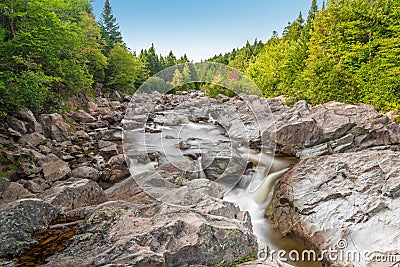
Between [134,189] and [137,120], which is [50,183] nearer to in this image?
[134,189]

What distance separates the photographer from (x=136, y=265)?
2.76 metres

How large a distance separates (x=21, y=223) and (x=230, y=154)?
6.76m

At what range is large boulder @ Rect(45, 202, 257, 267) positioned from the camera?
291cm

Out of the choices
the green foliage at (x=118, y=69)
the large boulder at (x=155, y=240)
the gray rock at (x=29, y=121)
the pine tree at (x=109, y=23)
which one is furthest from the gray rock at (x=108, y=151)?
the pine tree at (x=109, y=23)

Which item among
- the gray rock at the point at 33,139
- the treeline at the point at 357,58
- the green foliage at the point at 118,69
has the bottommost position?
the gray rock at the point at 33,139

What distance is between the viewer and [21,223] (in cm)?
349

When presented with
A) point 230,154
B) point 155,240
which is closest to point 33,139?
point 230,154

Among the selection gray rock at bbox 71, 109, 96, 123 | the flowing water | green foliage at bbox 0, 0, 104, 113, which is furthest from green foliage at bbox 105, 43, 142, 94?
the flowing water

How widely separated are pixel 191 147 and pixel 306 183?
518cm

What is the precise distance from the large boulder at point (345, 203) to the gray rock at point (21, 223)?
524 centimetres

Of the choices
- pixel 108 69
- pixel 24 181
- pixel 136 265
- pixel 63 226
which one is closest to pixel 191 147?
pixel 24 181

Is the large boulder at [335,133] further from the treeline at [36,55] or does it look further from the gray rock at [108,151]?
the gray rock at [108,151]

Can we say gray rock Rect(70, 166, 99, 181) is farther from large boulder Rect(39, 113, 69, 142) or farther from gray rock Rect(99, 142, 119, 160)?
large boulder Rect(39, 113, 69, 142)

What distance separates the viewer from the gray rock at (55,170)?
8977 mm
